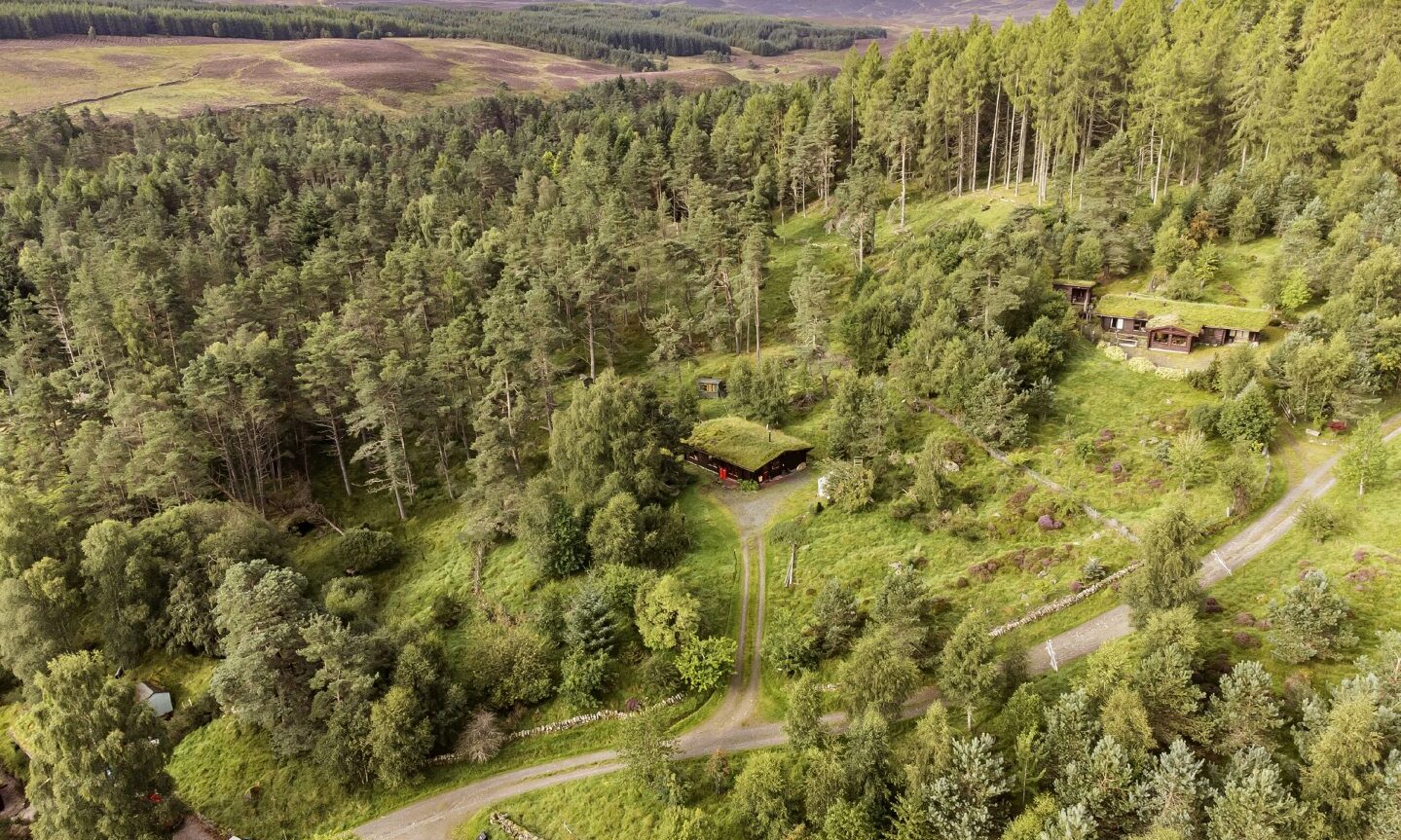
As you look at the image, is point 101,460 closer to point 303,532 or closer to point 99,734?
point 303,532

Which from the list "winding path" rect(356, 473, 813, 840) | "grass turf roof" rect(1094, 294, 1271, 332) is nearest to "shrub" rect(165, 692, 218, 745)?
"winding path" rect(356, 473, 813, 840)

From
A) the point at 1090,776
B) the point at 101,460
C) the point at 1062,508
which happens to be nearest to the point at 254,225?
the point at 101,460

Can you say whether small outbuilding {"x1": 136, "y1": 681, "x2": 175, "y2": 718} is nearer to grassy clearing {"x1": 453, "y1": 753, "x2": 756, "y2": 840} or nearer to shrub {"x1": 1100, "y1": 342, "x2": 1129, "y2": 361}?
grassy clearing {"x1": 453, "y1": 753, "x2": 756, "y2": 840}

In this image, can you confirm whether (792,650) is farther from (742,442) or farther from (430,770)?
(742,442)

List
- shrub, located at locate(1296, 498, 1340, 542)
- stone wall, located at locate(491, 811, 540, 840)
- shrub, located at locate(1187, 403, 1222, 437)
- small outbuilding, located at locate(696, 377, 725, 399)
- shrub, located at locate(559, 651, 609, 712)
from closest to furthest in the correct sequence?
stone wall, located at locate(491, 811, 540, 840) < shrub, located at locate(1296, 498, 1340, 542) < shrub, located at locate(559, 651, 609, 712) < shrub, located at locate(1187, 403, 1222, 437) < small outbuilding, located at locate(696, 377, 725, 399)

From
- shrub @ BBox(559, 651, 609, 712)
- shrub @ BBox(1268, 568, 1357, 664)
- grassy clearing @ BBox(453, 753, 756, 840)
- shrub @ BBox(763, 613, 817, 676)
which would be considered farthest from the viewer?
shrub @ BBox(559, 651, 609, 712)

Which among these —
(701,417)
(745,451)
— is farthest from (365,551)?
(745,451)
